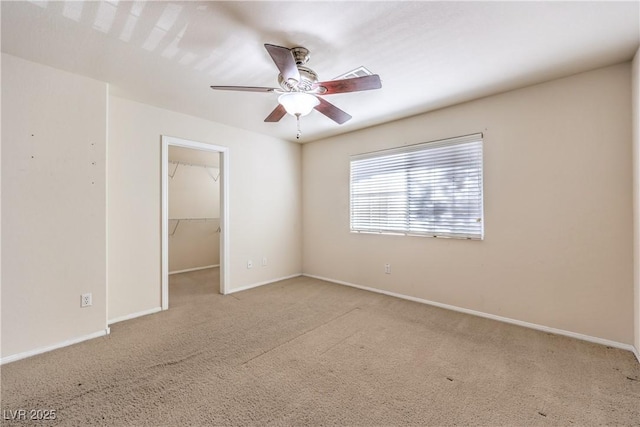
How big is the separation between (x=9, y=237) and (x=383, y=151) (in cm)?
397

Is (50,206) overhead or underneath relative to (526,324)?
overhead

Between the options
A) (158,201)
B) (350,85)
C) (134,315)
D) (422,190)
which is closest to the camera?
(350,85)

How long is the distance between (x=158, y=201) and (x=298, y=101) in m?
2.30

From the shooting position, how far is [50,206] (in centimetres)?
243

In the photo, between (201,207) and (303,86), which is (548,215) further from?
(201,207)

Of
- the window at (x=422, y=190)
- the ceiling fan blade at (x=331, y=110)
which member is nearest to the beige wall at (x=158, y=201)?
the window at (x=422, y=190)

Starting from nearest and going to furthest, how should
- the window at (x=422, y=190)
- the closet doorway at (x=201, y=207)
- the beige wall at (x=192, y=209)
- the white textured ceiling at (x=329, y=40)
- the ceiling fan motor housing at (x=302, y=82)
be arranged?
the white textured ceiling at (x=329, y=40) → the ceiling fan motor housing at (x=302, y=82) → the window at (x=422, y=190) → the closet doorway at (x=201, y=207) → the beige wall at (x=192, y=209)

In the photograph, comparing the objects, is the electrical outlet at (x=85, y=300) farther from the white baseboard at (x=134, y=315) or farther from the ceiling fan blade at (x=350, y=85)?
the ceiling fan blade at (x=350, y=85)

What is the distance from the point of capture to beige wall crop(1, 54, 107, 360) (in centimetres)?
225

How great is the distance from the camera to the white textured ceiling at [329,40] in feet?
5.62

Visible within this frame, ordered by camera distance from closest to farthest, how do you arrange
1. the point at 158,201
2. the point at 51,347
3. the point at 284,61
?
the point at 284,61 → the point at 51,347 → the point at 158,201

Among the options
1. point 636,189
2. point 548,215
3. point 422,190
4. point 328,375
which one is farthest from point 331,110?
point 636,189

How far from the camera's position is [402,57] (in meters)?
2.25

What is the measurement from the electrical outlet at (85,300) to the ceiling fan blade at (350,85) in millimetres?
2819
